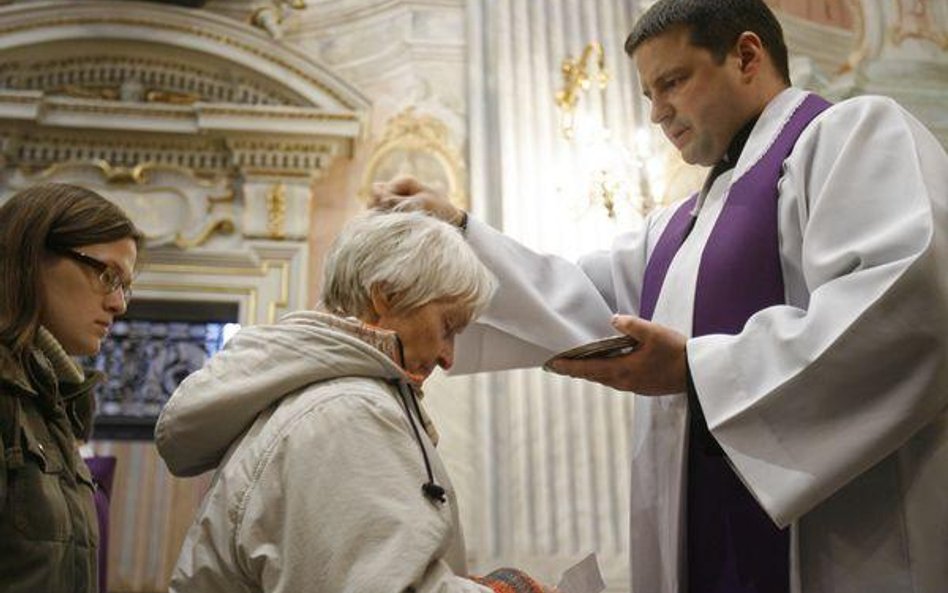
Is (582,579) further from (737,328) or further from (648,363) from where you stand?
(737,328)

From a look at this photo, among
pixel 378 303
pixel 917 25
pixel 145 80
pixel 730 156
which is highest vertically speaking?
pixel 917 25

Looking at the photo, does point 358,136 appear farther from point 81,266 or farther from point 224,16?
point 81,266

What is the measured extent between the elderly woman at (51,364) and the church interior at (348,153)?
8.96ft

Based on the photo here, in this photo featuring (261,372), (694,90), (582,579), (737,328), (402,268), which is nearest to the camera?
(261,372)

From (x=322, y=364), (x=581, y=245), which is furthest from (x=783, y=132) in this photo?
(x=581, y=245)

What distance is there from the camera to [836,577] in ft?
6.18

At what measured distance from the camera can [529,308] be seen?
2666mm

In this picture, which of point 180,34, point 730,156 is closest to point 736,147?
point 730,156

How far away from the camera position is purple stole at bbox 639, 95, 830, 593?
2.07 metres

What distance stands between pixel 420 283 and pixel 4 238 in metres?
0.90

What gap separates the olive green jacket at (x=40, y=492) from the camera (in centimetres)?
182

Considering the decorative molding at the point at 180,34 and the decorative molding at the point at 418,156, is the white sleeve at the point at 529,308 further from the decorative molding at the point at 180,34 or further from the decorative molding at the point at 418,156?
the decorative molding at the point at 180,34

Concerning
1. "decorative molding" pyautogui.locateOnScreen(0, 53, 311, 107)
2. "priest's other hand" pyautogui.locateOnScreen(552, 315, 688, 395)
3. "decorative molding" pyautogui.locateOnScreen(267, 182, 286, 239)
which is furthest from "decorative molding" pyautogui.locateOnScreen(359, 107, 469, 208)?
"priest's other hand" pyautogui.locateOnScreen(552, 315, 688, 395)

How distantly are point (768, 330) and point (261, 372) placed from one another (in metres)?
0.95
